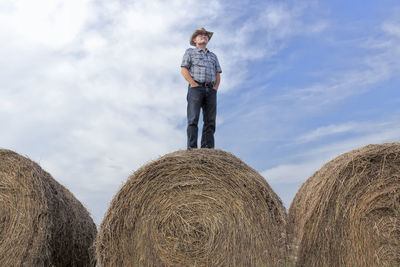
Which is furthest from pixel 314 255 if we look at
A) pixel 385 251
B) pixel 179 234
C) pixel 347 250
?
pixel 179 234

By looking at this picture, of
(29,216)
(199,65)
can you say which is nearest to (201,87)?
(199,65)

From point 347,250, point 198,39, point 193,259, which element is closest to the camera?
point 193,259

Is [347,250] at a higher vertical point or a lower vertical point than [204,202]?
lower

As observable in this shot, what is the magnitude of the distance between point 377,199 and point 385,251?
607 mm

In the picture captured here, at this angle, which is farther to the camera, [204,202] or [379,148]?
[379,148]

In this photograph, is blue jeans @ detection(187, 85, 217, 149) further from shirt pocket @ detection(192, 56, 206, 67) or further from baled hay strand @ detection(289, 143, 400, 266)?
baled hay strand @ detection(289, 143, 400, 266)

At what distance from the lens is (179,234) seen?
528 cm

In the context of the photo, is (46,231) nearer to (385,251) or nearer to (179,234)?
(179,234)

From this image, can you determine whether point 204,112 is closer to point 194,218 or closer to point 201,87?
point 201,87

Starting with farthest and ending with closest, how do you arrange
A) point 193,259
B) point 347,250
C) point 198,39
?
point 198,39
point 347,250
point 193,259

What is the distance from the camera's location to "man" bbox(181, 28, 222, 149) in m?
7.24

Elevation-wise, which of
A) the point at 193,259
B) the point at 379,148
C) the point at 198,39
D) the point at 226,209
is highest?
the point at 198,39

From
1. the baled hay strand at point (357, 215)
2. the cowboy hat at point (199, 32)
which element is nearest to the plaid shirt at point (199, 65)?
the cowboy hat at point (199, 32)

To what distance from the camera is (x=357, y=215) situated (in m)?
5.64
